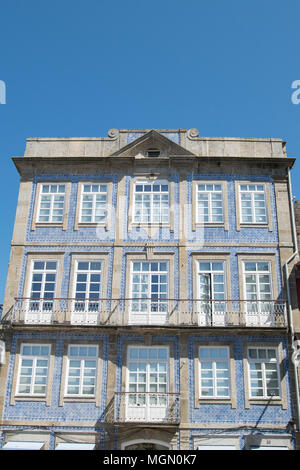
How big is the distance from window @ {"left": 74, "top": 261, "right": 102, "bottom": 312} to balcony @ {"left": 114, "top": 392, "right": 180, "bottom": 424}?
2994 millimetres

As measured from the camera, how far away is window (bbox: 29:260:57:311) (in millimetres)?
18062

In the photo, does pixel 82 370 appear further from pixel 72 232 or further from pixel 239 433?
pixel 239 433

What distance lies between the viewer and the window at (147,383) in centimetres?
1652

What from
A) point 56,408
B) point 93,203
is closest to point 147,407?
point 56,408

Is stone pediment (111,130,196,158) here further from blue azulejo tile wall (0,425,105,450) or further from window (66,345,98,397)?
blue azulejo tile wall (0,425,105,450)

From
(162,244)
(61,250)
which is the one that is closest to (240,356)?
(162,244)

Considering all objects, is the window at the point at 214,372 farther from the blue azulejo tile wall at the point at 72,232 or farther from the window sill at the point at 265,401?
the blue azulejo tile wall at the point at 72,232

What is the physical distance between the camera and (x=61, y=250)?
1886 centimetres

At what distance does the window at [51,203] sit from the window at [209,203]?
4815 millimetres

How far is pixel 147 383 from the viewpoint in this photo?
17.1 meters

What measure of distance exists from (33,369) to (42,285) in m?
2.76
